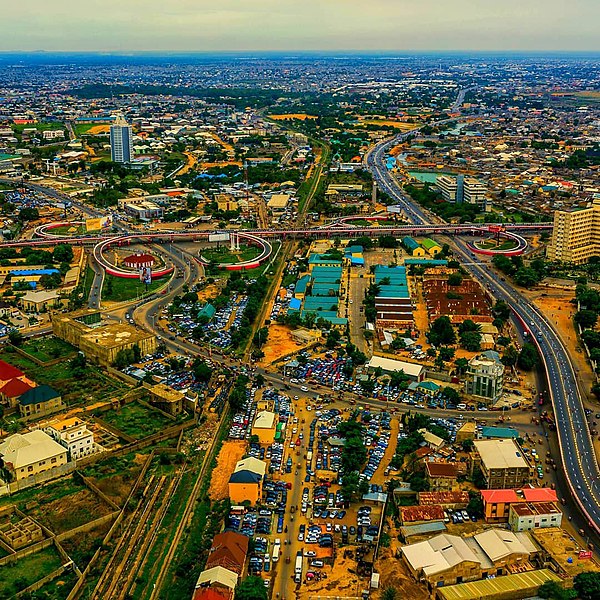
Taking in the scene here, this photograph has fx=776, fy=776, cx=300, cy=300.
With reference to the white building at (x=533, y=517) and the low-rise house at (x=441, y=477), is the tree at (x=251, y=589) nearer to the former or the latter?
the low-rise house at (x=441, y=477)

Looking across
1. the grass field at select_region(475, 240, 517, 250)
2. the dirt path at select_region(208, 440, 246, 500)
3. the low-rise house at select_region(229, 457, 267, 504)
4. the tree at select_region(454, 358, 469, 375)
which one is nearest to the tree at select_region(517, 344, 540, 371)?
the tree at select_region(454, 358, 469, 375)

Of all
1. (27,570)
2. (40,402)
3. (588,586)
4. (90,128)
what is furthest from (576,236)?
(90,128)

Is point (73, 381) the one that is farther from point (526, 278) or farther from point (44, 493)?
point (526, 278)

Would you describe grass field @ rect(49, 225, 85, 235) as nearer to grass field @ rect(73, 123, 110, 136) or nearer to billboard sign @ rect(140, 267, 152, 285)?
billboard sign @ rect(140, 267, 152, 285)

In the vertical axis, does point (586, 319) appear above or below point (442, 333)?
above

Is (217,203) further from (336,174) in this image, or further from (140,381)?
(140,381)

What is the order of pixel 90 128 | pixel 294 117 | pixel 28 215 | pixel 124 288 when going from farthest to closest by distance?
pixel 294 117 → pixel 90 128 → pixel 28 215 → pixel 124 288
